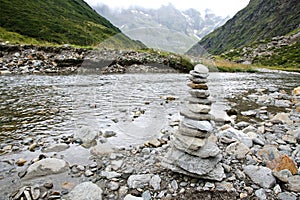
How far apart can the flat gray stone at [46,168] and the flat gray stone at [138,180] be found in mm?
1440

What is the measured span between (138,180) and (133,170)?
1.50ft

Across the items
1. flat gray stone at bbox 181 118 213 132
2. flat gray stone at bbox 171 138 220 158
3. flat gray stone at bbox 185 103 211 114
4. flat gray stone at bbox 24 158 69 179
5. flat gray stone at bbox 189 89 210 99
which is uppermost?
flat gray stone at bbox 189 89 210 99

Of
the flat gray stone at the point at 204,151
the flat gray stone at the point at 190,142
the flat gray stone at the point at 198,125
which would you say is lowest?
the flat gray stone at the point at 204,151

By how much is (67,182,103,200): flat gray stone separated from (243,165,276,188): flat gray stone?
298cm

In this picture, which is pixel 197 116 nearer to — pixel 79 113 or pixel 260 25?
pixel 79 113

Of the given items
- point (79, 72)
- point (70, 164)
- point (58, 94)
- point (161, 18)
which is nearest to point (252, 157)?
point (70, 164)

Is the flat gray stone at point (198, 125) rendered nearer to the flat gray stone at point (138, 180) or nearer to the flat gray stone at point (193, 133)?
the flat gray stone at point (193, 133)

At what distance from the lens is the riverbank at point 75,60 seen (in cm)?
1969

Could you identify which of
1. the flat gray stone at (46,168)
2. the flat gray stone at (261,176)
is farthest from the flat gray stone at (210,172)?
the flat gray stone at (46,168)

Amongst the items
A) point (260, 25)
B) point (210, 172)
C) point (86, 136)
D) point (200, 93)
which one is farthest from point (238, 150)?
point (260, 25)

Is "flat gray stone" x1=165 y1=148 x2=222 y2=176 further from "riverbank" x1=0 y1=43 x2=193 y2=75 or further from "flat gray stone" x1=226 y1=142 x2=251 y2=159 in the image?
"riverbank" x1=0 y1=43 x2=193 y2=75

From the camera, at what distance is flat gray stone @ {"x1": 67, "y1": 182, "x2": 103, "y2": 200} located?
3364mm

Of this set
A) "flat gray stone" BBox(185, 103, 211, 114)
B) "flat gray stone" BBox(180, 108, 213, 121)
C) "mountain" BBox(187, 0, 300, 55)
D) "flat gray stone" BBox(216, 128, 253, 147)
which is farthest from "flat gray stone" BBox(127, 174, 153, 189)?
"mountain" BBox(187, 0, 300, 55)

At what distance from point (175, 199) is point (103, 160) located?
1.96 m
